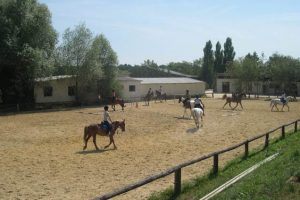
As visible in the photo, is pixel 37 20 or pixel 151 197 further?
pixel 37 20

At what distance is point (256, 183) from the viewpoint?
9320mm

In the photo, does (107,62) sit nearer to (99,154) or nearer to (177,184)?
(99,154)

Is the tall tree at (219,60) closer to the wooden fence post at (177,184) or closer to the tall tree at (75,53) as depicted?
the tall tree at (75,53)

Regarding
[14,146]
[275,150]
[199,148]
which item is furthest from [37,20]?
[275,150]

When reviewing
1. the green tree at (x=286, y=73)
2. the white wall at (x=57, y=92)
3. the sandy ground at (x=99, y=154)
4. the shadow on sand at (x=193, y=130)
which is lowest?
the sandy ground at (x=99, y=154)

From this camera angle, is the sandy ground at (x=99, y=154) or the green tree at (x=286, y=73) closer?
the sandy ground at (x=99, y=154)

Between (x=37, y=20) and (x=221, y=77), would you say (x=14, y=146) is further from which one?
(x=221, y=77)

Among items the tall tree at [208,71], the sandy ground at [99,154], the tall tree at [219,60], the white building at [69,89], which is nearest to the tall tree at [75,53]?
the white building at [69,89]

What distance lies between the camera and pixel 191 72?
387 ft

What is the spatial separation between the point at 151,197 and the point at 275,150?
709cm

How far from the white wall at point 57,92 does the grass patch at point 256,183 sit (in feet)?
109

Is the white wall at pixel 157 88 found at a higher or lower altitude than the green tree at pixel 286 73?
lower

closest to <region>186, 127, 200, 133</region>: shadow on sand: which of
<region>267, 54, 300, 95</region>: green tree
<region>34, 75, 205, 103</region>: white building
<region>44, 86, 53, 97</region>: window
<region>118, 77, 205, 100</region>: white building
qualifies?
<region>34, 75, 205, 103</region>: white building

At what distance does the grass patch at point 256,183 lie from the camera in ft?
27.7
